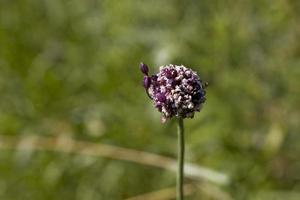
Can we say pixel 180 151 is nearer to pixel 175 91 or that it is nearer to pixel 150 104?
pixel 175 91

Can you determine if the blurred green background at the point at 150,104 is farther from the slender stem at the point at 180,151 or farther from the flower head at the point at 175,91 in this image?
the flower head at the point at 175,91

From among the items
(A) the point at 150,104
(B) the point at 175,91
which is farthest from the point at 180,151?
(A) the point at 150,104

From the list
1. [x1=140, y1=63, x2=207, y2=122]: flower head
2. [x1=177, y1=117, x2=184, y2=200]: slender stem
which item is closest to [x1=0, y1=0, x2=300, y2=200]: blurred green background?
[x1=177, y1=117, x2=184, y2=200]: slender stem

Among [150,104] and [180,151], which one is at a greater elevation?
[150,104]

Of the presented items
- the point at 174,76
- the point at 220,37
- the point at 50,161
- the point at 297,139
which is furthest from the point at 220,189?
the point at 174,76

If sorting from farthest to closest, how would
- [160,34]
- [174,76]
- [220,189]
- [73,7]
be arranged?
[73,7] < [160,34] < [220,189] < [174,76]

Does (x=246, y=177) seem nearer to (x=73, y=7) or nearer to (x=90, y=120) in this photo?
(x=90, y=120)

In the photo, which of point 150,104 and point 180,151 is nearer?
point 180,151
